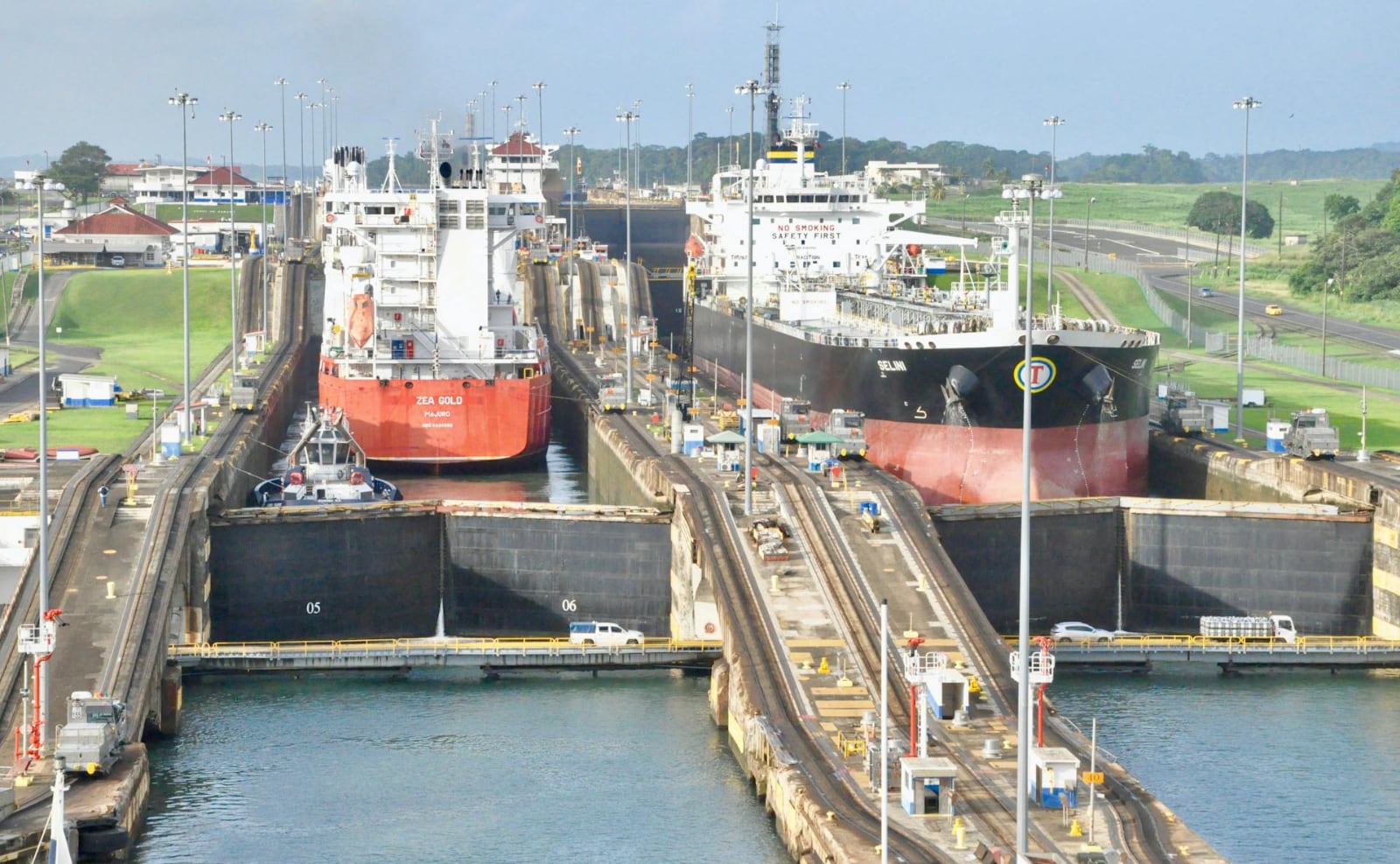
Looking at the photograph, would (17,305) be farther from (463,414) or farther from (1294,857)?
(1294,857)

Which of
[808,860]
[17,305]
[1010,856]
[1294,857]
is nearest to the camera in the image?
[1010,856]

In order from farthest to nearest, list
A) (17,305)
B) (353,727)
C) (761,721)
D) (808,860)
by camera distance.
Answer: (17,305) → (353,727) → (761,721) → (808,860)

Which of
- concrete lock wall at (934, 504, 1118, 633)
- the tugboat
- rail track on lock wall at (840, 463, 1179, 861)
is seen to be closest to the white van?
rail track on lock wall at (840, 463, 1179, 861)

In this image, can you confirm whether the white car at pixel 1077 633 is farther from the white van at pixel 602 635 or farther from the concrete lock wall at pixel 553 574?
the white van at pixel 602 635

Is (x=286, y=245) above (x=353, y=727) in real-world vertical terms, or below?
above

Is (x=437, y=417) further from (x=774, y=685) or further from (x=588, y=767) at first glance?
(x=774, y=685)

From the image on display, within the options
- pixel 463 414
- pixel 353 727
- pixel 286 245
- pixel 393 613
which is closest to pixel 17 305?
pixel 286 245

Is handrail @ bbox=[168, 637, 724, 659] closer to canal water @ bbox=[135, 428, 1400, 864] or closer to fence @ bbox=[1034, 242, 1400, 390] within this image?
canal water @ bbox=[135, 428, 1400, 864]

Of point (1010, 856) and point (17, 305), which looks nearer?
point (1010, 856)
